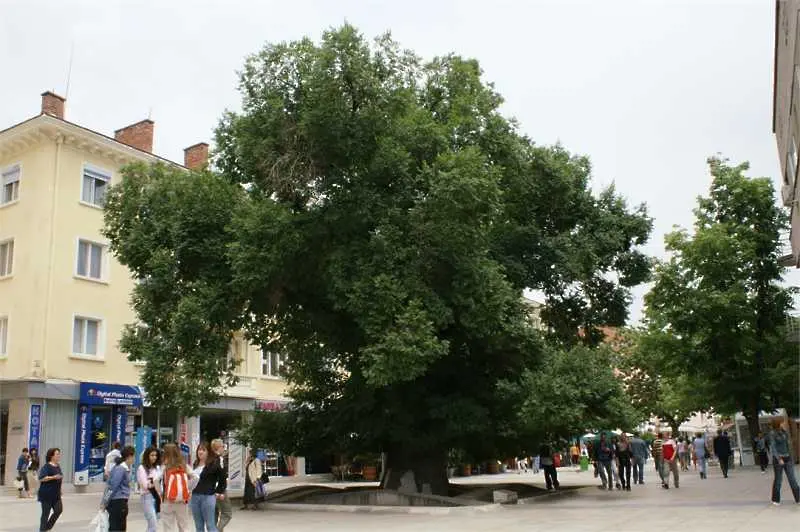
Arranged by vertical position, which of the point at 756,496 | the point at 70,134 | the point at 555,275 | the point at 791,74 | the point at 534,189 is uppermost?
the point at 70,134

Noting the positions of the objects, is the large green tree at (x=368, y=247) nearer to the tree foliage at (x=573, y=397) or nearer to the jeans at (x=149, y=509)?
the tree foliage at (x=573, y=397)

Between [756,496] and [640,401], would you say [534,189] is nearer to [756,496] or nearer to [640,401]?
[756,496]

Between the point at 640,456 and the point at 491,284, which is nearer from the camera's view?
the point at 491,284

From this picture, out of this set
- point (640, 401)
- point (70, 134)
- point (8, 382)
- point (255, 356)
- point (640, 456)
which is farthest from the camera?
point (640, 401)

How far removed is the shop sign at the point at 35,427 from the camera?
2814cm

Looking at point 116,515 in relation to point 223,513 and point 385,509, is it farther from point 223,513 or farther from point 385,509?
point 385,509

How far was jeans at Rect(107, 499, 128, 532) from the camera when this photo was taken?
1176 centimetres

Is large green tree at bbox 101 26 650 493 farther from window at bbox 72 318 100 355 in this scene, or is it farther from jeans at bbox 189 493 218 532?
window at bbox 72 318 100 355

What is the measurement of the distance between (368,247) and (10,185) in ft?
64.9

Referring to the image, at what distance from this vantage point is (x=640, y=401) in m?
63.0

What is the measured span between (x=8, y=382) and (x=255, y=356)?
40.6ft

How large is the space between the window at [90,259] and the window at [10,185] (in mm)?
3199

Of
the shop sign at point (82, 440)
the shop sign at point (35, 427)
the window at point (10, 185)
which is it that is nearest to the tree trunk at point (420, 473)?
the shop sign at point (82, 440)

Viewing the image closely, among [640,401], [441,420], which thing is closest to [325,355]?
[441,420]
